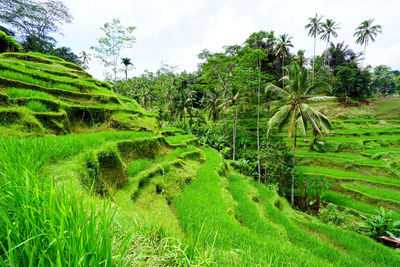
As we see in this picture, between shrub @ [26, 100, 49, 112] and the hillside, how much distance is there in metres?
0.03

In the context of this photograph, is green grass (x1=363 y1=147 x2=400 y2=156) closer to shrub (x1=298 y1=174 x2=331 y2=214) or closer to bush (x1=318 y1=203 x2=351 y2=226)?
shrub (x1=298 y1=174 x2=331 y2=214)

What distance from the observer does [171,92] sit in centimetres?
3012

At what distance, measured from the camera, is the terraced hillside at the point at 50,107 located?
138 inches

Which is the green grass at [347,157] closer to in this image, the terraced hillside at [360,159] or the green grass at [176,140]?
the terraced hillside at [360,159]

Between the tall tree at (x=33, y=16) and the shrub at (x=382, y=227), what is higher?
the tall tree at (x=33, y=16)

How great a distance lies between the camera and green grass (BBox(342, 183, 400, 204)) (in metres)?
12.0

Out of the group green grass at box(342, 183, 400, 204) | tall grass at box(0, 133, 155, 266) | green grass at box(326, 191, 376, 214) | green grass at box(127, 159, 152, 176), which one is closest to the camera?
tall grass at box(0, 133, 155, 266)

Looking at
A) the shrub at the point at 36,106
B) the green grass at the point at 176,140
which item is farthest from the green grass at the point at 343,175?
the shrub at the point at 36,106

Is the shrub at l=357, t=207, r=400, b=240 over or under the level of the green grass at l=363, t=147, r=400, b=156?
under

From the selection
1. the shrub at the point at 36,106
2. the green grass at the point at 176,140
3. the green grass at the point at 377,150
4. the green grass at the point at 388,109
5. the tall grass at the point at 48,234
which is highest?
the green grass at the point at 388,109

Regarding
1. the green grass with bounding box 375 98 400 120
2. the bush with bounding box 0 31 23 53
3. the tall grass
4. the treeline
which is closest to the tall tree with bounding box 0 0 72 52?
the treeline

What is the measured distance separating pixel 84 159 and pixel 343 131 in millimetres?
30553

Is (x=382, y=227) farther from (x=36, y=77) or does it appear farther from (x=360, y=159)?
(x=36, y=77)

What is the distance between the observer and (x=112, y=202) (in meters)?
2.29
